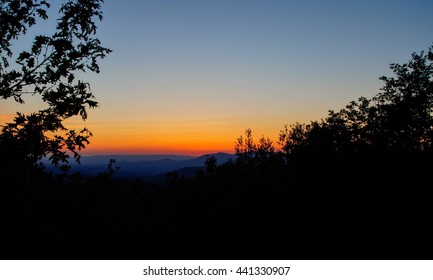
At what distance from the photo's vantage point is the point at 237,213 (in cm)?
588

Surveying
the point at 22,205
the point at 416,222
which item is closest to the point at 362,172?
the point at 416,222

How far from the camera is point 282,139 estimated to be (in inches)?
1630

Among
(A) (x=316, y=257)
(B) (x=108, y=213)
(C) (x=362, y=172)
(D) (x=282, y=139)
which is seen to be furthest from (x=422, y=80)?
(B) (x=108, y=213)

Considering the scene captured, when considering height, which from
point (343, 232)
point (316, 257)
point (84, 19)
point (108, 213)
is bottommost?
point (316, 257)

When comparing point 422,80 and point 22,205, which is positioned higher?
point 422,80

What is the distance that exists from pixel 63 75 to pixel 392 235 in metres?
8.04

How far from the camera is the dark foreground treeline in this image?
4707 mm

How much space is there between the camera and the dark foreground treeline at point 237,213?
4707 millimetres

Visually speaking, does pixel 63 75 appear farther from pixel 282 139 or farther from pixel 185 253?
pixel 282 139

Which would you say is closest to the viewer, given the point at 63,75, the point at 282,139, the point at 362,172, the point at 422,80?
the point at 362,172

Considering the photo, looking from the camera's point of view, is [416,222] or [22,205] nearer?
[22,205]

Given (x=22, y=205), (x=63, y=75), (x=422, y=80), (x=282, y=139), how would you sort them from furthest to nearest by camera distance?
(x=282, y=139) → (x=422, y=80) → (x=63, y=75) → (x=22, y=205)

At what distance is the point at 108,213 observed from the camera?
5230 mm

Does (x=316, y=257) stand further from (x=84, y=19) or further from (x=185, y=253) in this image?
(x=84, y=19)
